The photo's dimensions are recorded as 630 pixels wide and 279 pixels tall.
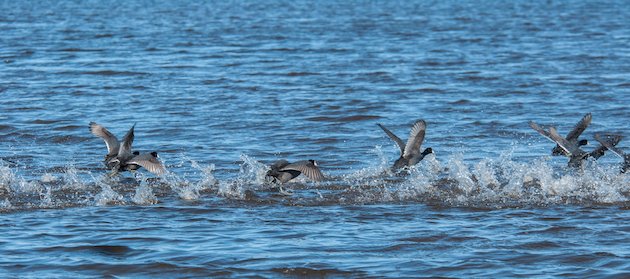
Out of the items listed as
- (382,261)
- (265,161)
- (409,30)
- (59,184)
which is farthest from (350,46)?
(382,261)

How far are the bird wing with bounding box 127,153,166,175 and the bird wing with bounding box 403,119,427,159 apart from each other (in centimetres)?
280

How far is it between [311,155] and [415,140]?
2325 mm

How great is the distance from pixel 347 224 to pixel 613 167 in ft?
14.4

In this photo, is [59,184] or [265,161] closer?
[59,184]

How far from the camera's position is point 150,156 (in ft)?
39.3

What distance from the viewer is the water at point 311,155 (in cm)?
913

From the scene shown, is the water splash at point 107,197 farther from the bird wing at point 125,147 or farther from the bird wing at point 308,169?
the bird wing at point 308,169

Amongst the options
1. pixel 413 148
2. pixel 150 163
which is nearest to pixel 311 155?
pixel 413 148

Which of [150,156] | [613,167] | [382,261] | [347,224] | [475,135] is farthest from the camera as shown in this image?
[475,135]

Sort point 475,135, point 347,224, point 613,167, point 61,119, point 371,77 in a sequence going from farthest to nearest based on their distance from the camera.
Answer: point 371,77 → point 61,119 → point 475,135 → point 613,167 → point 347,224

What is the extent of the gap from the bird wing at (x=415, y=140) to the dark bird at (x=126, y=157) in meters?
2.82

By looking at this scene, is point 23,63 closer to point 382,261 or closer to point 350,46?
point 350,46

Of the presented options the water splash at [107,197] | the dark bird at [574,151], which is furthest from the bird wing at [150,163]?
the dark bird at [574,151]

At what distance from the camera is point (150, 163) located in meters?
11.9
